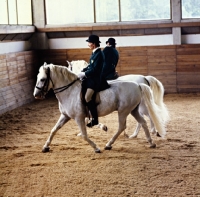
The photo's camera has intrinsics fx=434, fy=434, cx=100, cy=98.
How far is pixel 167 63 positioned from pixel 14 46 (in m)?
4.23

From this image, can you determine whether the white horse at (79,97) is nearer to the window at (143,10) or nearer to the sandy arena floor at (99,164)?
the sandy arena floor at (99,164)

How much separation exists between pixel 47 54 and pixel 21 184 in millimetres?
8232

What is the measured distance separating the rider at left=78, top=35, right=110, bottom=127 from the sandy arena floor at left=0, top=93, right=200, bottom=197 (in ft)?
2.28

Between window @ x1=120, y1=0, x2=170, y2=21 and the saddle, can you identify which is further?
window @ x1=120, y1=0, x2=170, y2=21

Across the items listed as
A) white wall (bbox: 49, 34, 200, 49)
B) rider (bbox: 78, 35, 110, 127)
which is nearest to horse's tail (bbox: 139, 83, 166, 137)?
rider (bbox: 78, 35, 110, 127)

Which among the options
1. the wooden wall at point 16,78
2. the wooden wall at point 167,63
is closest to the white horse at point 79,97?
the wooden wall at point 16,78

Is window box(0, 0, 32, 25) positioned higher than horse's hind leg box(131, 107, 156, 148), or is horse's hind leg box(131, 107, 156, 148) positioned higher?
window box(0, 0, 32, 25)

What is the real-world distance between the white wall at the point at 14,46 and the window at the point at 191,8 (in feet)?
14.8

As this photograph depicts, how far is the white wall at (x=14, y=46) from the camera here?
10.7 meters

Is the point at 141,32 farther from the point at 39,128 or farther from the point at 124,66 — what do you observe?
the point at 39,128

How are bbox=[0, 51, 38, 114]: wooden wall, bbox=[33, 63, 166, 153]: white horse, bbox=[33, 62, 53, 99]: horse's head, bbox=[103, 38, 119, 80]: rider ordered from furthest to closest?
1. bbox=[0, 51, 38, 114]: wooden wall
2. bbox=[103, 38, 119, 80]: rider
3. bbox=[33, 63, 166, 153]: white horse
4. bbox=[33, 62, 53, 99]: horse's head

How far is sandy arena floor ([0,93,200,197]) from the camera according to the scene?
455 cm

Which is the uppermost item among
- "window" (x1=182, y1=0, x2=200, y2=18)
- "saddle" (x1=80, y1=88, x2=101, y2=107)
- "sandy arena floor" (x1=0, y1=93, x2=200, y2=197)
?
"window" (x1=182, y1=0, x2=200, y2=18)

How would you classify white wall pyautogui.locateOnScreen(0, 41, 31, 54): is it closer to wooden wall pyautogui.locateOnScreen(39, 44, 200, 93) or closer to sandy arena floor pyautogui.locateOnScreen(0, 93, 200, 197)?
wooden wall pyautogui.locateOnScreen(39, 44, 200, 93)
